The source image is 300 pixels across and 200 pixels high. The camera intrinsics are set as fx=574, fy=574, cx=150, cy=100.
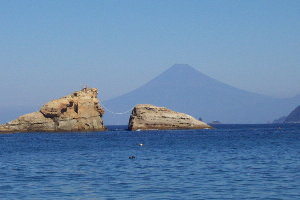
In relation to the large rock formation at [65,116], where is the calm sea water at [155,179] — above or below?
below

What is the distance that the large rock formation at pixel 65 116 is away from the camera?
181500 mm

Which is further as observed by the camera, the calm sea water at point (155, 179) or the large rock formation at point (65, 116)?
the large rock formation at point (65, 116)

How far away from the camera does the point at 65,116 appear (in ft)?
602

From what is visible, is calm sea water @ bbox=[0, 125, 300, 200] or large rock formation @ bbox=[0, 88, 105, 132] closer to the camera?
calm sea water @ bbox=[0, 125, 300, 200]

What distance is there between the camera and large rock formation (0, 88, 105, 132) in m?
182

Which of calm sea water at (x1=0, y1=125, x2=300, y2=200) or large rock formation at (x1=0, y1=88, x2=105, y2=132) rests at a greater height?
large rock formation at (x1=0, y1=88, x2=105, y2=132)

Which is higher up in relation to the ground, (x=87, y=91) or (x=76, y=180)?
(x=87, y=91)

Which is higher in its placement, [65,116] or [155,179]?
[65,116]

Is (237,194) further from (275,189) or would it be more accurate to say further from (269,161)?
(269,161)

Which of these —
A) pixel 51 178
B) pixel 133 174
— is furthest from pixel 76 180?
pixel 133 174

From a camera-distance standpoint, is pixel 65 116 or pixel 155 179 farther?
pixel 65 116

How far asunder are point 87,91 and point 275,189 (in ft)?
502

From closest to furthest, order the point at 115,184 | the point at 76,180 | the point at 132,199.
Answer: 1. the point at 132,199
2. the point at 115,184
3. the point at 76,180

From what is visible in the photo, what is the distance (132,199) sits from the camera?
121 ft
